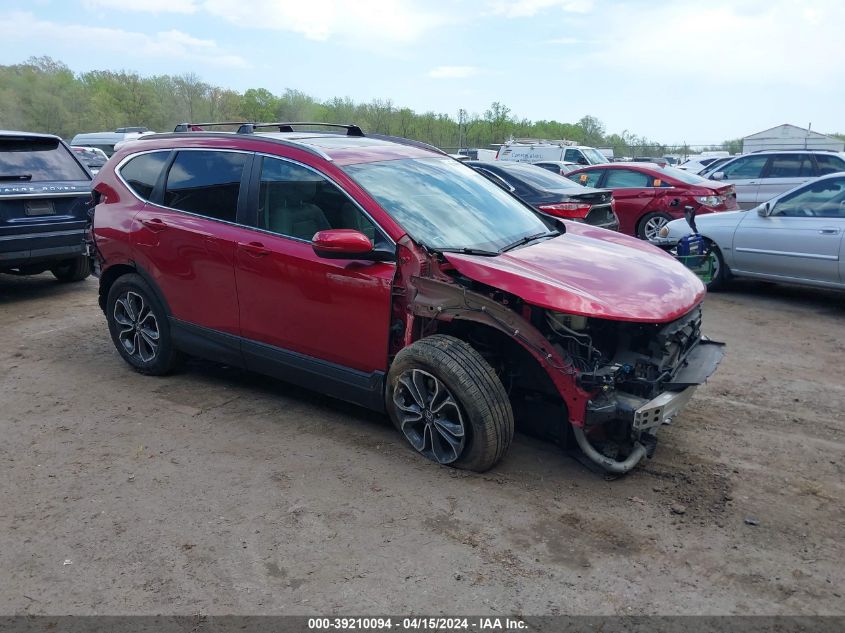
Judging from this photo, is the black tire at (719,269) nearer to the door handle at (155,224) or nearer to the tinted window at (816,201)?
the tinted window at (816,201)

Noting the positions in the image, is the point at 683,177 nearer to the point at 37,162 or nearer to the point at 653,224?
the point at 653,224

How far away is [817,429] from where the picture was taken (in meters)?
4.65

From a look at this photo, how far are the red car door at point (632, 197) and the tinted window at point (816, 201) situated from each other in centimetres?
377

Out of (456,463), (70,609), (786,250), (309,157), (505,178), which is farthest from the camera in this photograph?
(505,178)

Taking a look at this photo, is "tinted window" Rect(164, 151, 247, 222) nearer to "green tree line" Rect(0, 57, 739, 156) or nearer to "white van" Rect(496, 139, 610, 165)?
"white van" Rect(496, 139, 610, 165)

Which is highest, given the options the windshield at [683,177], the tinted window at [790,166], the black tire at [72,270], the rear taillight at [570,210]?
the tinted window at [790,166]

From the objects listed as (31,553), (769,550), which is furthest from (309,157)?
(769,550)

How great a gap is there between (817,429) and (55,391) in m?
5.48

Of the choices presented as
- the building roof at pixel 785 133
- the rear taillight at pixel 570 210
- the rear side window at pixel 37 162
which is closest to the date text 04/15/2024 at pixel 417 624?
the rear taillight at pixel 570 210

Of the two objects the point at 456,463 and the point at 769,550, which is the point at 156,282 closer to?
the point at 456,463

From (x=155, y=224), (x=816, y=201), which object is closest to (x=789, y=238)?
(x=816, y=201)

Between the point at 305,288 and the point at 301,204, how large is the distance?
1.87ft

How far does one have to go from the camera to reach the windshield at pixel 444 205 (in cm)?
434

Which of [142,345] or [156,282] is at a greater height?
[156,282]
